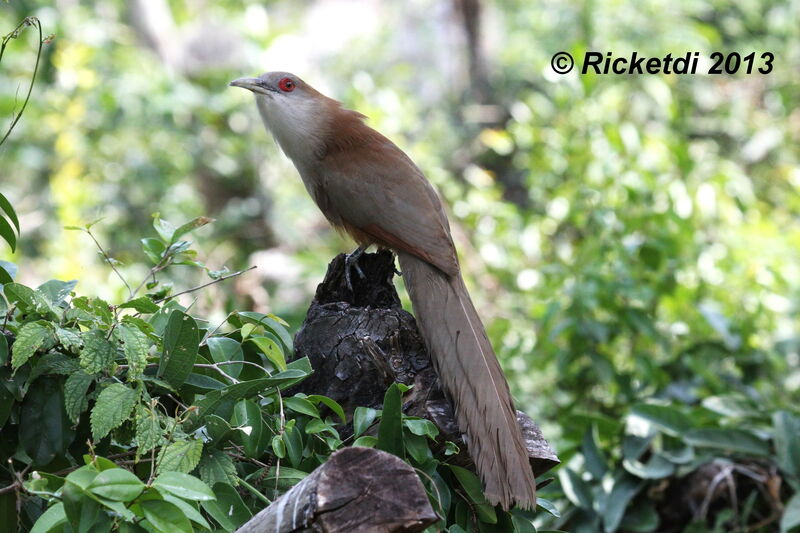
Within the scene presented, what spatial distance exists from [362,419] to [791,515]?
7.96 ft

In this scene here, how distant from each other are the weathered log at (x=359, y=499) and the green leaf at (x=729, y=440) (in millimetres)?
2784

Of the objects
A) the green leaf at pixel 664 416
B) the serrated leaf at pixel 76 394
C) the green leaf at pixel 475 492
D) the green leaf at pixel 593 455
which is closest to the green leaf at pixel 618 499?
the green leaf at pixel 593 455

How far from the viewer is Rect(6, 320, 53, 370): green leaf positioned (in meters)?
1.83

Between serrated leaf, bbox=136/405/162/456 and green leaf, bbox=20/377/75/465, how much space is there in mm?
248

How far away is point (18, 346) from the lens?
1835mm

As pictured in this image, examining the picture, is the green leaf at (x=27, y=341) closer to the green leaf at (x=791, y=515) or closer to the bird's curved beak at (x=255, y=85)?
the bird's curved beak at (x=255, y=85)

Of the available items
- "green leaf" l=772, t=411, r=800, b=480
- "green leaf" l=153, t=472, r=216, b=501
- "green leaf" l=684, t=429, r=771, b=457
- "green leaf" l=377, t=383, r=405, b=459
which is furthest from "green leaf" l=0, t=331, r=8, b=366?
"green leaf" l=772, t=411, r=800, b=480

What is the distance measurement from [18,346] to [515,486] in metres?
1.20

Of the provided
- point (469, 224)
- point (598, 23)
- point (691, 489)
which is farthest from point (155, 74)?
point (691, 489)

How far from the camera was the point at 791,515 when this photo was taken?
148 inches

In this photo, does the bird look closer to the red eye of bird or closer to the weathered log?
the red eye of bird

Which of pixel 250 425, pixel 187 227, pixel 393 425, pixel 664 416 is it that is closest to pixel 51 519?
pixel 250 425

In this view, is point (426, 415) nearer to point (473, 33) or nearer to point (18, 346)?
point (18, 346)

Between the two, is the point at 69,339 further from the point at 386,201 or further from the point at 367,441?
the point at 386,201
